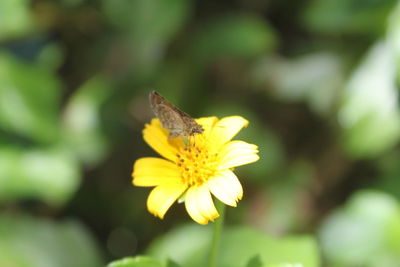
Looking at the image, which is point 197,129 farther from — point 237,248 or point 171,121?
point 237,248

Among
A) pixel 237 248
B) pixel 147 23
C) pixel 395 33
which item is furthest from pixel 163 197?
pixel 147 23

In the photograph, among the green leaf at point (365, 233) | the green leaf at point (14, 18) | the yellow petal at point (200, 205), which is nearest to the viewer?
the yellow petal at point (200, 205)

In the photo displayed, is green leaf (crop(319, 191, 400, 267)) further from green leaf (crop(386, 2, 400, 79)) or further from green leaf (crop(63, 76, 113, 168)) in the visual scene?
green leaf (crop(63, 76, 113, 168))

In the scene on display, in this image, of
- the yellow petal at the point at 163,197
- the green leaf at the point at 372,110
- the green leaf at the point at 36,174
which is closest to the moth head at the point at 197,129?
the yellow petal at the point at 163,197

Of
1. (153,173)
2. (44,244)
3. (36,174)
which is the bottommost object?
(153,173)

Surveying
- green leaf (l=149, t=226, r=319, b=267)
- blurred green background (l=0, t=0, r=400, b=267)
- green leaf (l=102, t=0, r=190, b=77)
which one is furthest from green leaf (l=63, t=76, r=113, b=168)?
green leaf (l=149, t=226, r=319, b=267)

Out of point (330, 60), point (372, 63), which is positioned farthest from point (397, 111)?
point (330, 60)

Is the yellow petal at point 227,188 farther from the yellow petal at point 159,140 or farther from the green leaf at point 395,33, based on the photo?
the green leaf at point 395,33

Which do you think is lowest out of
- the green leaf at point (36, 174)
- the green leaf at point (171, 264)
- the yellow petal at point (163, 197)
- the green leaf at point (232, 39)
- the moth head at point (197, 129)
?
the green leaf at point (171, 264)
